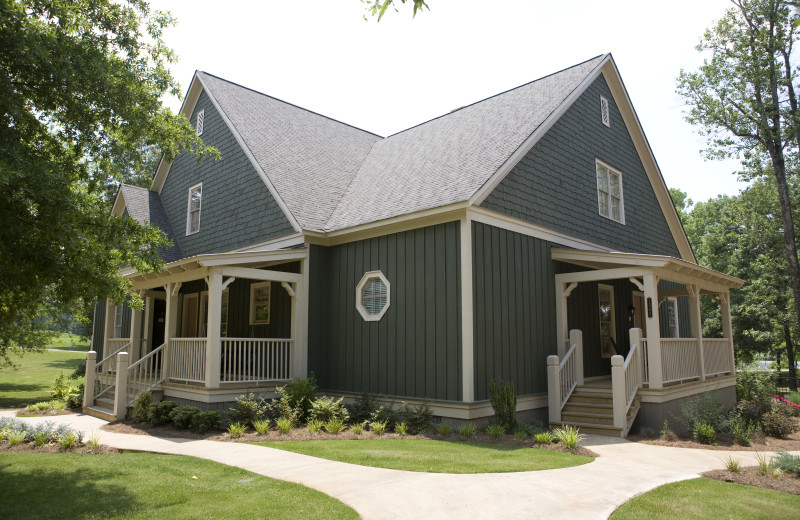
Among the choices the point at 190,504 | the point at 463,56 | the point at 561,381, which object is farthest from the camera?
the point at 561,381

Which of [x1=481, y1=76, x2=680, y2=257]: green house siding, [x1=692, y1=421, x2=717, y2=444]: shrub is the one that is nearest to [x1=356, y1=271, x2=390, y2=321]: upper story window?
[x1=481, y1=76, x2=680, y2=257]: green house siding

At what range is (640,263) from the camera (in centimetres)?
1105

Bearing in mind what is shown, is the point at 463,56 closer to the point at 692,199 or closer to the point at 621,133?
the point at 621,133

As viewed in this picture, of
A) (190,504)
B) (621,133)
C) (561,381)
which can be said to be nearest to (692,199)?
(621,133)

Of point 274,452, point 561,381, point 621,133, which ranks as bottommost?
point 274,452

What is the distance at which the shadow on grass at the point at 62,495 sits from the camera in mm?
5492

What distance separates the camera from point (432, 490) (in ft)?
19.6

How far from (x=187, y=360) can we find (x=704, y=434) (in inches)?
403

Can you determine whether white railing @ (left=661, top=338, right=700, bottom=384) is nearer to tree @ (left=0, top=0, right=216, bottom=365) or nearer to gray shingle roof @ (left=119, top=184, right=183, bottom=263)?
tree @ (left=0, top=0, right=216, bottom=365)

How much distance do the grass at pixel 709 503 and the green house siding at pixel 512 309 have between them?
442 cm

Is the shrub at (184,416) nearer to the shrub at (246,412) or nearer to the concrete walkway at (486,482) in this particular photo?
the shrub at (246,412)

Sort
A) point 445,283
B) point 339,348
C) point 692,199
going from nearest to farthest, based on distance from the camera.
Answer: point 445,283 → point 339,348 → point 692,199

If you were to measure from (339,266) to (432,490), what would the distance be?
7.66 m

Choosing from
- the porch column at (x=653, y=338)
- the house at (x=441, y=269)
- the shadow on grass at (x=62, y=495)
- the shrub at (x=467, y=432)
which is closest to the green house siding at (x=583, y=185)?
the house at (x=441, y=269)
